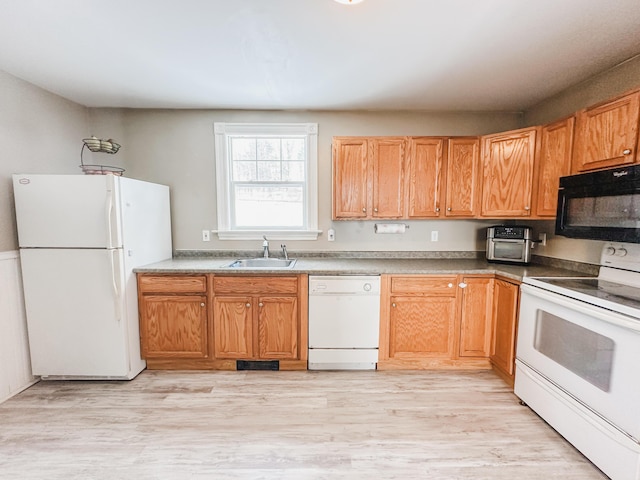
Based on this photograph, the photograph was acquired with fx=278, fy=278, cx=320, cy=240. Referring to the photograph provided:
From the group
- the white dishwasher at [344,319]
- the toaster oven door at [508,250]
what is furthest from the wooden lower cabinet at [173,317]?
the toaster oven door at [508,250]

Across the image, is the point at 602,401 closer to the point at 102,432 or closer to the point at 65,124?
the point at 102,432

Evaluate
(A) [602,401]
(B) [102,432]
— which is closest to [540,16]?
(A) [602,401]

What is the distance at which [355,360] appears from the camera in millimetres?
2449

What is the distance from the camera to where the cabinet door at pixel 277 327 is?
2.40m

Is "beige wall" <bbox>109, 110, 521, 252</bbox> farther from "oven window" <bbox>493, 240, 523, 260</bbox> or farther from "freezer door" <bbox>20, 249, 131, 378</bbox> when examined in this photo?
"freezer door" <bbox>20, 249, 131, 378</bbox>

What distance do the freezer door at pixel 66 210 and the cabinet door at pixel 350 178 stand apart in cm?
181

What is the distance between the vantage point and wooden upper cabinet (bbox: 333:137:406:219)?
2623 mm

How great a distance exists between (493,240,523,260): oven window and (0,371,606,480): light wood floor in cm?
109

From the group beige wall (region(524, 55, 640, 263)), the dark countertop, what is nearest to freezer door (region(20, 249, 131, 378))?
the dark countertop

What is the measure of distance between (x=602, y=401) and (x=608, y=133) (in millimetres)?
1599

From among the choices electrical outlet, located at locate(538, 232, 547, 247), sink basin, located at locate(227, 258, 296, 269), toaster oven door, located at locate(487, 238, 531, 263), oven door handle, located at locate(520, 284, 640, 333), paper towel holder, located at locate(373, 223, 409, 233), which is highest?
paper towel holder, located at locate(373, 223, 409, 233)

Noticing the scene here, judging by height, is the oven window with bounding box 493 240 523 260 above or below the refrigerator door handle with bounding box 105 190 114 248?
below

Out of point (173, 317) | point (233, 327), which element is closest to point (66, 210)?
point (173, 317)

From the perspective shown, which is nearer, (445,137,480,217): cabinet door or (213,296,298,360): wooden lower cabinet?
(213,296,298,360): wooden lower cabinet
